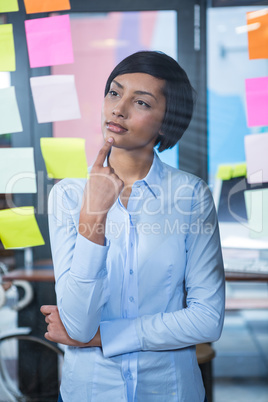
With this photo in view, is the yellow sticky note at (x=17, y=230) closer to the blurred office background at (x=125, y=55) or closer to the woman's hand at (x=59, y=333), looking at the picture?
the blurred office background at (x=125, y=55)

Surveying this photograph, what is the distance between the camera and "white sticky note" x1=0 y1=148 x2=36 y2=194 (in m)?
1.28

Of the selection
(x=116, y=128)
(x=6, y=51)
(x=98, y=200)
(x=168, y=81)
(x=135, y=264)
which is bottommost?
(x=135, y=264)

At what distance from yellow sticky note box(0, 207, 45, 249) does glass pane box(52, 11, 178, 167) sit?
0.27m

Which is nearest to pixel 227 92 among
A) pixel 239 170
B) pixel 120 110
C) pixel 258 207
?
pixel 239 170

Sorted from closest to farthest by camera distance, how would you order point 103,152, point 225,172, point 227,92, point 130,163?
point 103,152, point 130,163, point 225,172, point 227,92

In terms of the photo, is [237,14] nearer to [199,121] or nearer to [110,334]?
[199,121]

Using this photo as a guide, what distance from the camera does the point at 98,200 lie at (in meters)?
0.94

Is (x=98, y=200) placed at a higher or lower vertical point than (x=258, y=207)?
higher

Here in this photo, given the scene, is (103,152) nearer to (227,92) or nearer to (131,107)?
(131,107)

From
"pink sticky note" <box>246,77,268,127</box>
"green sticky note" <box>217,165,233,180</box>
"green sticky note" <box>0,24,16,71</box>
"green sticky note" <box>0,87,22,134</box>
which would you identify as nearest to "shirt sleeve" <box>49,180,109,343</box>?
"green sticky note" <box>0,87,22,134</box>

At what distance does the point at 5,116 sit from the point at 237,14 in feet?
2.50

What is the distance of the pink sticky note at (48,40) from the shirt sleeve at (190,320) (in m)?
0.61

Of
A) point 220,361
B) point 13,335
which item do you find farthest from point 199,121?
point 220,361

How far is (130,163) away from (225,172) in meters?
0.98
